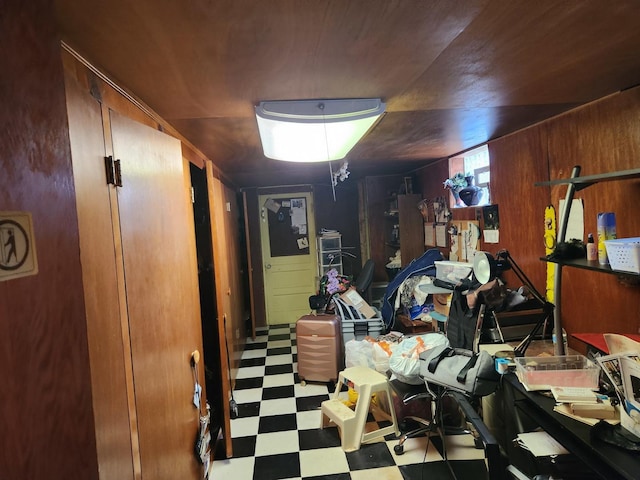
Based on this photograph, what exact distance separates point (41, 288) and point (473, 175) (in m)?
3.36

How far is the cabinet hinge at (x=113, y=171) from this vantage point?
3.57ft

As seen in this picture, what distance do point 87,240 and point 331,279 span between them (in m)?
3.60

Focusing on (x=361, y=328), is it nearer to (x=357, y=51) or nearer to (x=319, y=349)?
(x=319, y=349)

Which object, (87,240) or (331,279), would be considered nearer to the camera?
(87,240)

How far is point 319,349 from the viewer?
11.6ft

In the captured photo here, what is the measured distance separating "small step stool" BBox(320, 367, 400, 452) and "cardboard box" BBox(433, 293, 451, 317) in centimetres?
88

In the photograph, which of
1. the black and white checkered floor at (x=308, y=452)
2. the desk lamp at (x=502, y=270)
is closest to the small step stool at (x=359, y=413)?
the black and white checkered floor at (x=308, y=452)

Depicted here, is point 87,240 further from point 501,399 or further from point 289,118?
point 501,399

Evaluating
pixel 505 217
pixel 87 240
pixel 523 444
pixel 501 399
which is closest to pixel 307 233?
pixel 505 217

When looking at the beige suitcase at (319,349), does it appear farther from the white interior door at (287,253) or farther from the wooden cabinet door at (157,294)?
the white interior door at (287,253)

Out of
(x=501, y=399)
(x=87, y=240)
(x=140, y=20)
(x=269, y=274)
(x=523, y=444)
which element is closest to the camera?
(x=140, y=20)

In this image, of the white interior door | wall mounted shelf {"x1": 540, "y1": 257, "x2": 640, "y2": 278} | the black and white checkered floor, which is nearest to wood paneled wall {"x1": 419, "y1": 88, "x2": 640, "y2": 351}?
wall mounted shelf {"x1": 540, "y1": 257, "x2": 640, "y2": 278}

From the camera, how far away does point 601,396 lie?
1496 mm

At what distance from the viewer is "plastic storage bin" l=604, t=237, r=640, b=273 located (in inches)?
51.1
